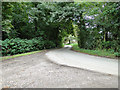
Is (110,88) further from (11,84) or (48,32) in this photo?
(48,32)

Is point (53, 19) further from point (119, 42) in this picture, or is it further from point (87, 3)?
point (119, 42)

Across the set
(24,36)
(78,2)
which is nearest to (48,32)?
(24,36)

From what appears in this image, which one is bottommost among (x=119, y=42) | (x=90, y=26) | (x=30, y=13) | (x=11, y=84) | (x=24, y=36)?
(x=11, y=84)

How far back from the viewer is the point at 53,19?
8.16 metres

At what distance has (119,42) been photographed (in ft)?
14.4

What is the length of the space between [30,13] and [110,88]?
32.1ft

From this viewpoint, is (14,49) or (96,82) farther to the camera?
(14,49)

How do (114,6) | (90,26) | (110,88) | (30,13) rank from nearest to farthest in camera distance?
(110,88) < (114,6) < (90,26) < (30,13)

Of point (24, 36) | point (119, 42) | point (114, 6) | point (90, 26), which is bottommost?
point (119, 42)

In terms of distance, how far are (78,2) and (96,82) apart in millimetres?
7079

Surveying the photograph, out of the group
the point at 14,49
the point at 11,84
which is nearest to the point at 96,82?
the point at 11,84

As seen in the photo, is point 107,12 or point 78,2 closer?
point 107,12

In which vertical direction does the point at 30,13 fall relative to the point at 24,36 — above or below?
above

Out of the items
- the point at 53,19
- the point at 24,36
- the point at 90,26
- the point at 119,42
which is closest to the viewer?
the point at 119,42
